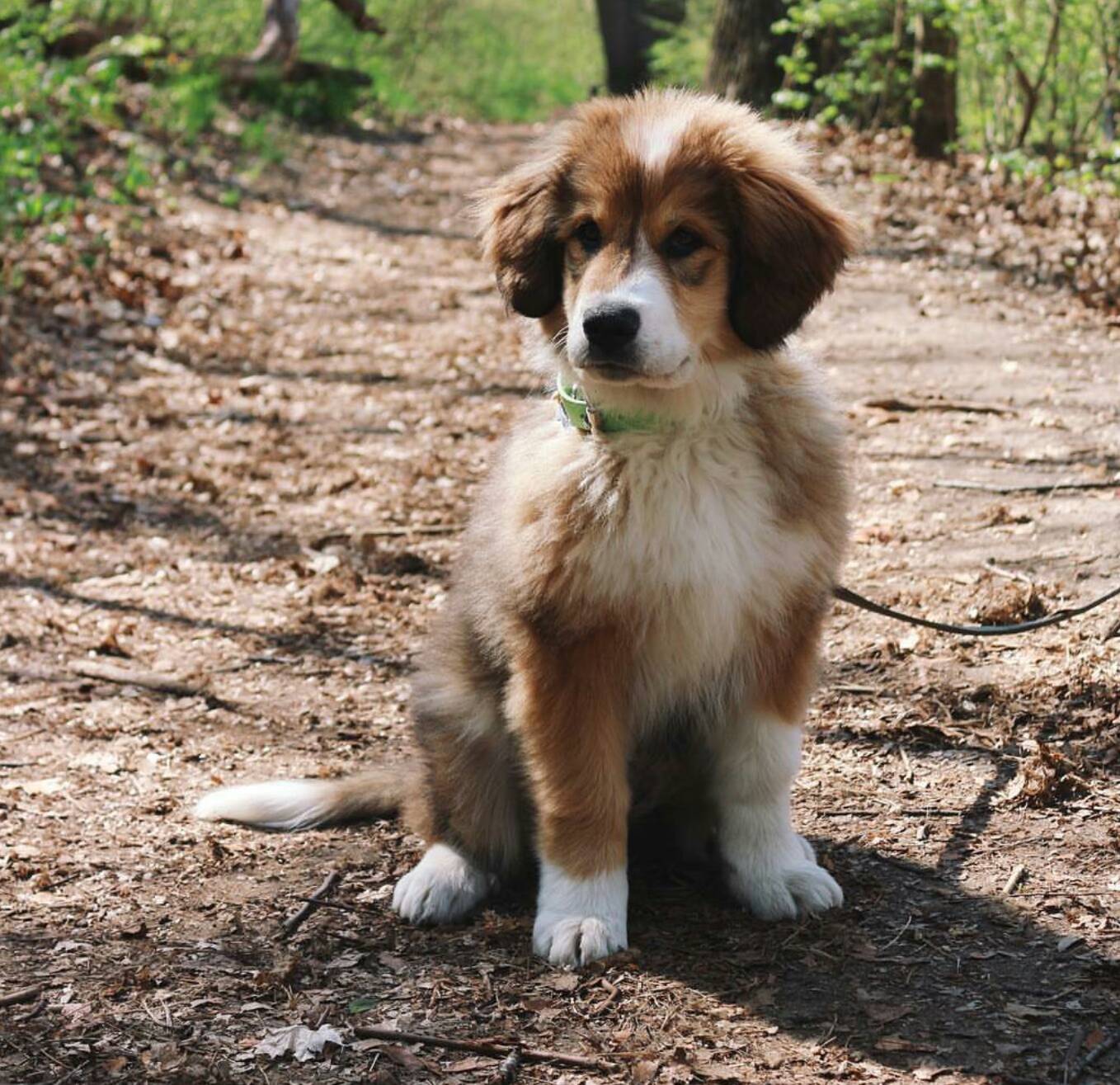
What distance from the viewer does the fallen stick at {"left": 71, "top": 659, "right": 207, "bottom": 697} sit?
540 cm

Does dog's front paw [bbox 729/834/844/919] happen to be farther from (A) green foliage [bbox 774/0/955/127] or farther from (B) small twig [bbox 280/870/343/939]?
(A) green foliage [bbox 774/0/955/127]

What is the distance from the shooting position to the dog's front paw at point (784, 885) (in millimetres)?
3639

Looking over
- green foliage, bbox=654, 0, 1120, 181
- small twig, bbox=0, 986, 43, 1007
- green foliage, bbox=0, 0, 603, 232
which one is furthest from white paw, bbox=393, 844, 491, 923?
green foliage, bbox=0, 0, 603, 232

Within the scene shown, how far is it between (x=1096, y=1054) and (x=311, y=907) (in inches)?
79.0

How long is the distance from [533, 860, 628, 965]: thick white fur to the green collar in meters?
1.12

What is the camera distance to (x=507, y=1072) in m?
3.03

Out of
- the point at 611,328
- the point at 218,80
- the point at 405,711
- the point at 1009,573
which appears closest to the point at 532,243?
the point at 611,328

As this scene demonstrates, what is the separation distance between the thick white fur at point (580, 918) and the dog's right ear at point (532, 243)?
1.48 meters

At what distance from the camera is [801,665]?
3.66 m

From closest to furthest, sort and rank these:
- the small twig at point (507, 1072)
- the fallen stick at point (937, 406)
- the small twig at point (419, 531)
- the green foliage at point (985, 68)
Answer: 1. the small twig at point (507, 1072)
2. the small twig at point (419, 531)
3. the fallen stick at point (937, 406)
4. the green foliage at point (985, 68)

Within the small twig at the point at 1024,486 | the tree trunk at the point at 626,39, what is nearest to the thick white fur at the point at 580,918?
the small twig at the point at 1024,486

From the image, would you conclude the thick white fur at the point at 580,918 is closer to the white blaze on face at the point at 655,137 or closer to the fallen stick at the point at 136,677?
the white blaze on face at the point at 655,137

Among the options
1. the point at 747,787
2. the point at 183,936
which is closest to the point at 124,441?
the point at 183,936

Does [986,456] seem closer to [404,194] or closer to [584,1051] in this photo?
→ [584,1051]
